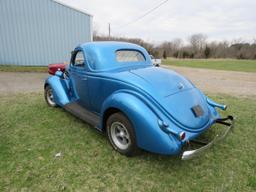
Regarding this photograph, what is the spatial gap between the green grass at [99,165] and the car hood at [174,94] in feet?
2.26

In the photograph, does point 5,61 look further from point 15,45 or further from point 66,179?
point 66,179

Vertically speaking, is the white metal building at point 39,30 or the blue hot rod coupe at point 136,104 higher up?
the white metal building at point 39,30

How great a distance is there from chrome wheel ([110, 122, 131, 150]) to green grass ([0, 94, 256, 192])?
0.18m

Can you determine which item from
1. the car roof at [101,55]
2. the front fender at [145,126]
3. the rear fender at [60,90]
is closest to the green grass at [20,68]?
the rear fender at [60,90]

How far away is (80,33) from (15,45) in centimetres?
437

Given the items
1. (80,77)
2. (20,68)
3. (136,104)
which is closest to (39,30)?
(20,68)

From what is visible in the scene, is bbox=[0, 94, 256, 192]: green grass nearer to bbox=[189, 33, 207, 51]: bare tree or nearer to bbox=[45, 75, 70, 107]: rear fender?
bbox=[45, 75, 70, 107]: rear fender

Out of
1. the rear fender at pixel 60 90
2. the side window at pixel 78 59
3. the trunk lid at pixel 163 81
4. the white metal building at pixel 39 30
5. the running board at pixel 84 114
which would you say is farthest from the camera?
the white metal building at pixel 39 30

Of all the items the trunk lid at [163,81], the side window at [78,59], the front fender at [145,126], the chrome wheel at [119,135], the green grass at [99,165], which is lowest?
the green grass at [99,165]

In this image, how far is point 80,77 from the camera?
3.90 m

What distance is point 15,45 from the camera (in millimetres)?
12344

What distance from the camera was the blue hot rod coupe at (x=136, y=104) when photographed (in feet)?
8.17

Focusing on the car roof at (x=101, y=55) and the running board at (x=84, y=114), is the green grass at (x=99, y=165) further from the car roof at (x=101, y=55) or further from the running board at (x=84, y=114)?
the car roof at (x=101, y=55)

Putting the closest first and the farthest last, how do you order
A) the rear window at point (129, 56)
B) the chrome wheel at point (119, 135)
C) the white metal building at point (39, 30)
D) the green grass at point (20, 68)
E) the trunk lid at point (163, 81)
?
the trunk lid at point (163, 81) → the chrome wheel at point (119, 135) → the rear window at point (129, 56) → the green grass at point (20, 68) → the white metal building at point (39, 30)
